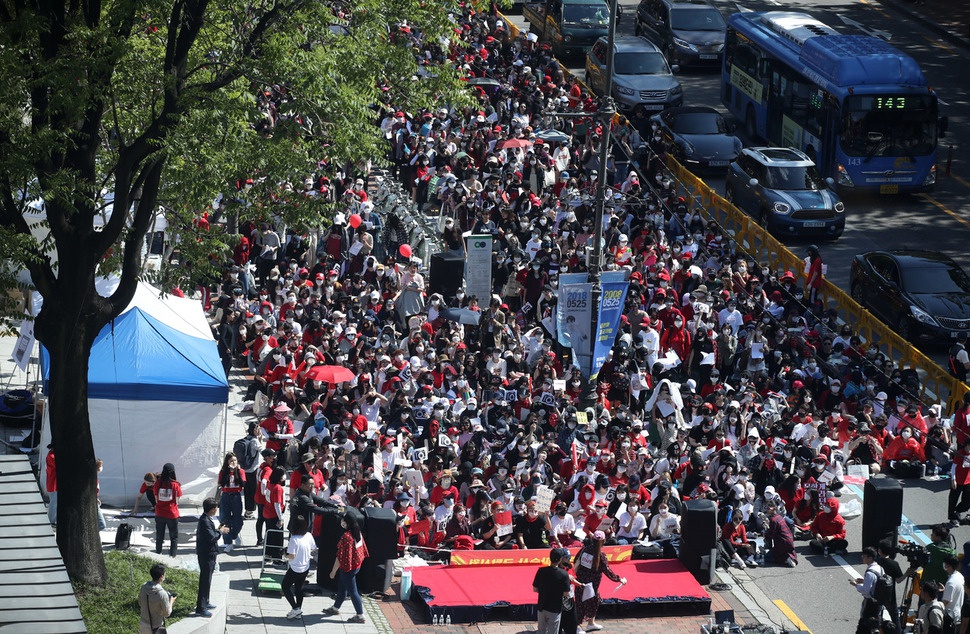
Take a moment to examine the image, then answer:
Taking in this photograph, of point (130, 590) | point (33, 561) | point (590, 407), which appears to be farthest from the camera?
point (590, 407)

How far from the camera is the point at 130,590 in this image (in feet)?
54.0

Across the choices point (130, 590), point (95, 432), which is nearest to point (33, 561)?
point (130, 590)

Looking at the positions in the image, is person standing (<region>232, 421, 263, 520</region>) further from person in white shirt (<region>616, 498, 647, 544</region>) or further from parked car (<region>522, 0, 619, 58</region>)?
parked car (<region>522, 0, 619, 58</region>)

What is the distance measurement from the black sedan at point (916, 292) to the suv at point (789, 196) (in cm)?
290

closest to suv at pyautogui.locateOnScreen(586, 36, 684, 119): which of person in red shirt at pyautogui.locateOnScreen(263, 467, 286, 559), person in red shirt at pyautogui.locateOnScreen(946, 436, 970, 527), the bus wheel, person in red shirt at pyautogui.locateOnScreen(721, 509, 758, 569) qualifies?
the bus wheel

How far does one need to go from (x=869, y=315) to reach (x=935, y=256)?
91.2 inches

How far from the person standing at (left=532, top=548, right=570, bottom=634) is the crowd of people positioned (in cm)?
4

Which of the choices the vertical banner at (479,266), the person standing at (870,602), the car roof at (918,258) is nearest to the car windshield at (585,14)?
the car roof at (918,258)

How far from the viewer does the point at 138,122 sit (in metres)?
16.9

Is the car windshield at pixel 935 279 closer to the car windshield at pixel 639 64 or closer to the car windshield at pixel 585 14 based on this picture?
the car windshield at pixel 639 64

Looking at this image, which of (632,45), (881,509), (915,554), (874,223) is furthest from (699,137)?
(915,554)

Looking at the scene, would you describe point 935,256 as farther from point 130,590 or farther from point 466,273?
point 130,590

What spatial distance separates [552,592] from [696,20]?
30.2 metres

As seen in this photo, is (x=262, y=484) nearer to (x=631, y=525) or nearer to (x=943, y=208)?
(x=631, y=525)
